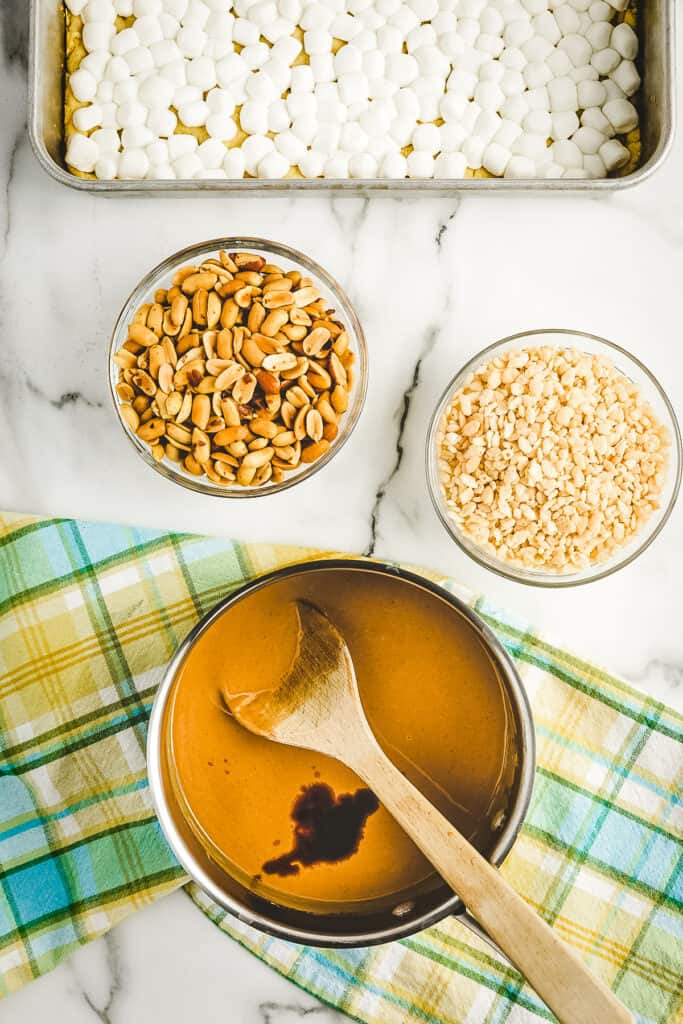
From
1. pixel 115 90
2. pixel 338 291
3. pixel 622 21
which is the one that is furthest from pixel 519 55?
pixel 115 90

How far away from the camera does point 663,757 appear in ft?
3.02

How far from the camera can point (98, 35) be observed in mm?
942

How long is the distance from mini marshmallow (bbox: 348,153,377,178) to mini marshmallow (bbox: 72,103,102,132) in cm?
26

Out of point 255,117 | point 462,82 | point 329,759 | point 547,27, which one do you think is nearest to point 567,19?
point 547,27

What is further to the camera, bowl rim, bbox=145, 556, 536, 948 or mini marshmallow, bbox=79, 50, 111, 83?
mini marshmallow, bbox=79, 50, 111, 83

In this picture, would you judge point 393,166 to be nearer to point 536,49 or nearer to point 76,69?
point 536,49

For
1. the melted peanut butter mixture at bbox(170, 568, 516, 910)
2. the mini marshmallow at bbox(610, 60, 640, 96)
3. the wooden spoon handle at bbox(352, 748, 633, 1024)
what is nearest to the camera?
the wooden spoon handle at bbox(352, 748, 633, 1024)

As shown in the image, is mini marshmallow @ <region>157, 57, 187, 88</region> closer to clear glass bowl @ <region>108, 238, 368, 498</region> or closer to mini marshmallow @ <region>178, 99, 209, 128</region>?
mini marshmallow @ <region>178, 99, 209, 128</region>

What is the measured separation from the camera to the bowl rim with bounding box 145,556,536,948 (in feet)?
2.49

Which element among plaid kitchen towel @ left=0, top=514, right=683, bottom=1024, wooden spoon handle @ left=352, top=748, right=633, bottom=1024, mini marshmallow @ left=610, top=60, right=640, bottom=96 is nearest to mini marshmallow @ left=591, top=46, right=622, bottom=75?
mini marshmallow @ left=610, top=60, right=640, bottom=96

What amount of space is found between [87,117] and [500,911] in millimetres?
829

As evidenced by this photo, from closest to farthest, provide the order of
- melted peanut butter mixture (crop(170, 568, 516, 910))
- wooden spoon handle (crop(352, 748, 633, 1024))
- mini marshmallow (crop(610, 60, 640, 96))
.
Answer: wooden spoon handle (crop(352, 748, 633, 1024))
melted peanut butter mixture (crop(170, 568, 516, 910))
mini marshmallow (crop(610, 60, 640, 96))

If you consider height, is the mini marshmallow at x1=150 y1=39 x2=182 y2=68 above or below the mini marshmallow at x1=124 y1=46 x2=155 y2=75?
above

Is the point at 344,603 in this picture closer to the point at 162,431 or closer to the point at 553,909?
the point at 162,431
